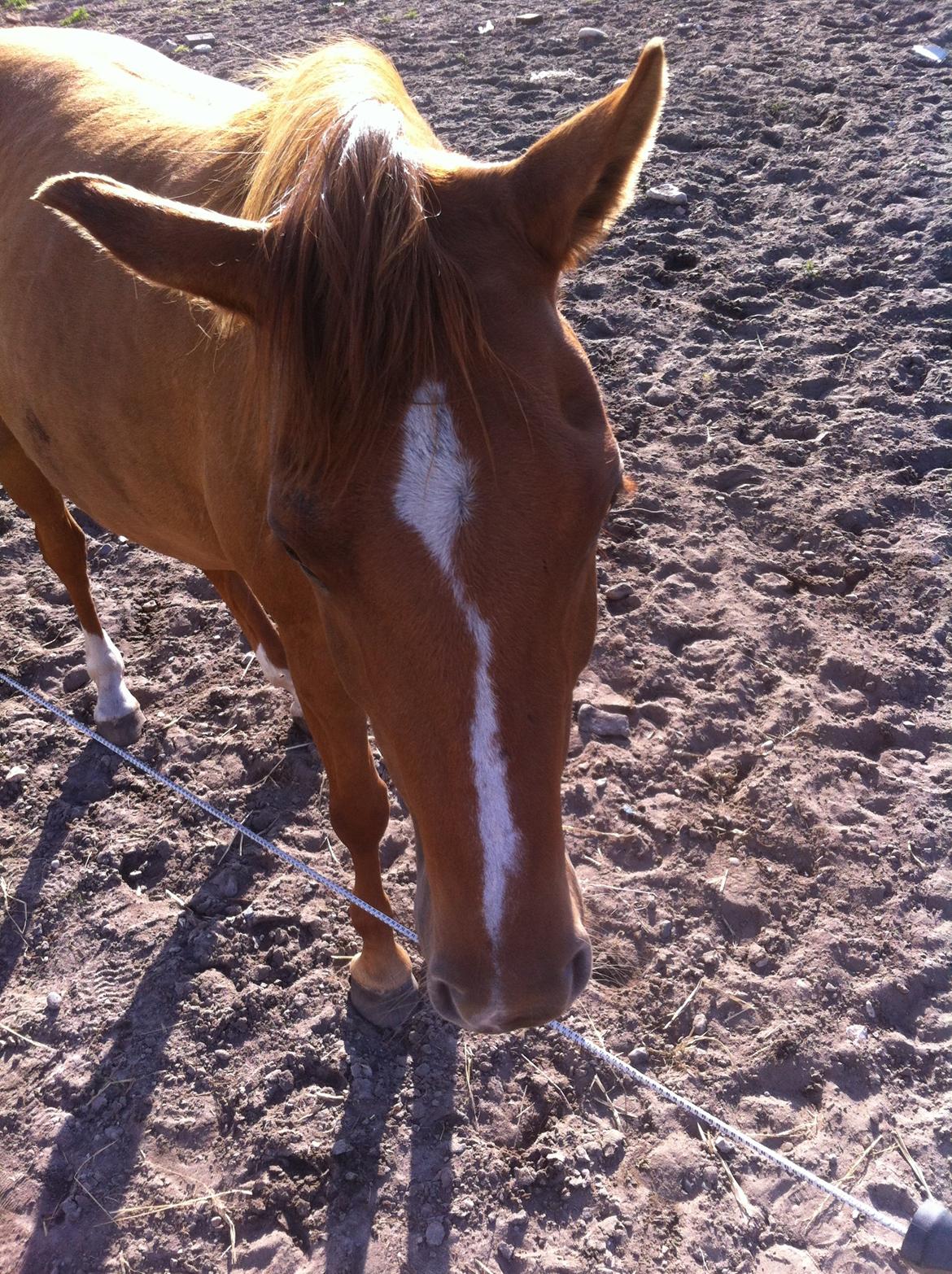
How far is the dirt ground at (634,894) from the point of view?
7.88 ft

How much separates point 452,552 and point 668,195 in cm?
586

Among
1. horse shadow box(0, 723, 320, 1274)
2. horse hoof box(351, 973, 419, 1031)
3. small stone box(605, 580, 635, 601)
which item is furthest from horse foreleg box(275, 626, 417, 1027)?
small stone box(605, 580, 635, 601)

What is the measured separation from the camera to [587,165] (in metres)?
1.60

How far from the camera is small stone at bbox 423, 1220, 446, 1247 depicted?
2.32m

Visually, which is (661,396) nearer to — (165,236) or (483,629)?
(165,236)

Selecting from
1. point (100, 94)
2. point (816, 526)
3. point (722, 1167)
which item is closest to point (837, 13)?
point (816, 526)

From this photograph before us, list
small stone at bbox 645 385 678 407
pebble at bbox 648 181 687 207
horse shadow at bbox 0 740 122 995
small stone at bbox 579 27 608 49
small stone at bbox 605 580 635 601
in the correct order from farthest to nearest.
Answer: small stone at bbox 579 27 608 49 → pebble at bbox 648 181 687 207 → small stone at bbox 645 385 678 407 → small stone at bbox 605 580 635 601 → horse shadow at bbox 0 740 122 995

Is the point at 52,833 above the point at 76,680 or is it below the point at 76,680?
below

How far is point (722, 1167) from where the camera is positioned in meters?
2.40

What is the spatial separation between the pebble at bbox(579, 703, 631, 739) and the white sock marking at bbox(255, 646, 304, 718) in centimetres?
122

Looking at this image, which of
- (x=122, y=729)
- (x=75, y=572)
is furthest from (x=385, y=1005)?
(x=75, y=572)

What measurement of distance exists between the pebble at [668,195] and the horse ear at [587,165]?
202 inches

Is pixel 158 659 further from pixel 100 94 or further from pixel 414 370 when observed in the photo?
pixel 414 370

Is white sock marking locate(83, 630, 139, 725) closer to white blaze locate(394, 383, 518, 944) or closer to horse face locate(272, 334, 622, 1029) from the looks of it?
horse face locate(272, 334, 622, 1029)
